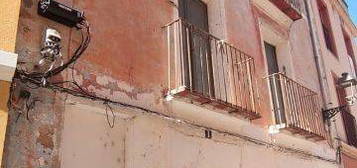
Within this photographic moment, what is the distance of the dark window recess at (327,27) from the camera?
41.1ft

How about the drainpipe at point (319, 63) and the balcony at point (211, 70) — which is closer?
the balcony at point (211, 70)

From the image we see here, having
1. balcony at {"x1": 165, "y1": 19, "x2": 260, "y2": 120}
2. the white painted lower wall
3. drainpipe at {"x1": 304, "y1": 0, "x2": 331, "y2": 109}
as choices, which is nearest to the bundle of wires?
the white painted lower wall

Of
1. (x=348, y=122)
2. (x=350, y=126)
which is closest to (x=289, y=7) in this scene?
(x=348, y=122)

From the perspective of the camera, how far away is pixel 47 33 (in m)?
4.02

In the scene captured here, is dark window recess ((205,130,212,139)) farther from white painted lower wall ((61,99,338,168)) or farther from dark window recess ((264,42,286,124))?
dark window recess ((264,42,286,124))

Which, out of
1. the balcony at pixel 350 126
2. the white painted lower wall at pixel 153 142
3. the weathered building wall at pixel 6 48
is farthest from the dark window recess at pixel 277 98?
the weathered building wall at pixel 6 48

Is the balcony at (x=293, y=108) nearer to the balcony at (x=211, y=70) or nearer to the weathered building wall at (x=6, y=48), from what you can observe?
the balcony at (x=211, y=70)

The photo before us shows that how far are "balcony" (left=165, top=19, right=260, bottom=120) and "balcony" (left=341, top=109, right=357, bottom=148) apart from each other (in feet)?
16.3

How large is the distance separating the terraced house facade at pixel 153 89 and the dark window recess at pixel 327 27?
383 cm

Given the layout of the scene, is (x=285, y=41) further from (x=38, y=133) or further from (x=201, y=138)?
(x=38, y=133)

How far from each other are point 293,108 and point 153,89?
3.50 m

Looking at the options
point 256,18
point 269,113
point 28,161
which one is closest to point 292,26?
point 256,18

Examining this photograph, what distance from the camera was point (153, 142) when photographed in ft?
15.7

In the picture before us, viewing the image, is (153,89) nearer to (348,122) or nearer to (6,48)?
(6,48)
